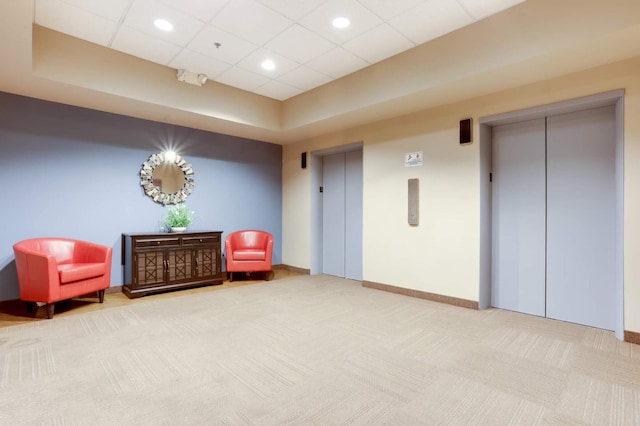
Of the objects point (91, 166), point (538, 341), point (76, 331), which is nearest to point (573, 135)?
point (538, 341)

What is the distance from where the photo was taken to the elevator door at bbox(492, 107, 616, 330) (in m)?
3.74

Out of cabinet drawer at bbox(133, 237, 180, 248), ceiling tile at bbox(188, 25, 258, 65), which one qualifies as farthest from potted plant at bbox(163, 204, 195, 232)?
ceiling tile at bbox(188, 25, 258, 65)

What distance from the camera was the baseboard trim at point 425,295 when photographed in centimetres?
454

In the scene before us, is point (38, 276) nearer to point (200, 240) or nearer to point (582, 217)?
point (200, 240)

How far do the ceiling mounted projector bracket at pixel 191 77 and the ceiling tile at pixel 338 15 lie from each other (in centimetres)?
212

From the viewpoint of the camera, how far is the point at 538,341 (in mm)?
3350

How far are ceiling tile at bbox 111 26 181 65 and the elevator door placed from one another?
15.2ft

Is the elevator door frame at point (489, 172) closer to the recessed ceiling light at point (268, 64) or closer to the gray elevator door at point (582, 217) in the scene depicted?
the gray elevator door at point (582, 217)

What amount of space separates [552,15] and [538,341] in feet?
10.6

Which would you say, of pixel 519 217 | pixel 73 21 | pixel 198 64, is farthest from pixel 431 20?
pixel 73 21

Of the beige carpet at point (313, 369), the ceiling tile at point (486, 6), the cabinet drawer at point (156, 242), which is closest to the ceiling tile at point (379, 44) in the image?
the ceiling tile at point (486, 6)

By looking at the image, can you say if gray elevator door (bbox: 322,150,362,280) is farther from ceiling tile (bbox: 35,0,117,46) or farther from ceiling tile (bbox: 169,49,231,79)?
ceiling tile (bbox: 35,0,117,46)

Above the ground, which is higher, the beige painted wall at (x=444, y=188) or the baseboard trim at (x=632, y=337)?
the beige painted wall at (x=444, y=188)

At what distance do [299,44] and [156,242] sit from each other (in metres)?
3.67
